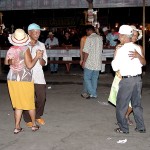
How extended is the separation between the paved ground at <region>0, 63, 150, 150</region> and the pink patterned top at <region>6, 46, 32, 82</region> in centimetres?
104

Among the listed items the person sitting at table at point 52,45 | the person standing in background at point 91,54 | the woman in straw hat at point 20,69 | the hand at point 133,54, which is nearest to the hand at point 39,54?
the woman in straw hat at point 20,69

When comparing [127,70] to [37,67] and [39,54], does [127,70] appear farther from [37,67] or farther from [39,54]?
[37,67]

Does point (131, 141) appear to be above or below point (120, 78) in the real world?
Result: below

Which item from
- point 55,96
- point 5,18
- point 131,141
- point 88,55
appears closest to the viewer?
point 131,141

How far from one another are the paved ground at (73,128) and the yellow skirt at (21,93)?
562 millimetres

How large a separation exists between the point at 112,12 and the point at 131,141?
1164 inches

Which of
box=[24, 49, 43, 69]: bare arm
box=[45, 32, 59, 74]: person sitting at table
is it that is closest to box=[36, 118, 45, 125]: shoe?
box=[24, 49, 43, 69]: bare arm

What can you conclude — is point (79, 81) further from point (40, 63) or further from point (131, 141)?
point (131, 141)

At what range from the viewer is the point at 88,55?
952 cm

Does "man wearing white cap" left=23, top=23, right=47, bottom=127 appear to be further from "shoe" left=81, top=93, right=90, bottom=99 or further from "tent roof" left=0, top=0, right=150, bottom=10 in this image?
"tent roof" left=0, top=0, right=150, bottom=10

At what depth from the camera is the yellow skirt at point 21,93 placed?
20.7ft

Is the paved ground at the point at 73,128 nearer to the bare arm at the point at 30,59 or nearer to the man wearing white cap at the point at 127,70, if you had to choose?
the man wearing white cap at the point at 127,70

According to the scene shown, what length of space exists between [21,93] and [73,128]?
4.18 feet

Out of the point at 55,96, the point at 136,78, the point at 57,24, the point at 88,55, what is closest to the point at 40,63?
the point at 136,78
